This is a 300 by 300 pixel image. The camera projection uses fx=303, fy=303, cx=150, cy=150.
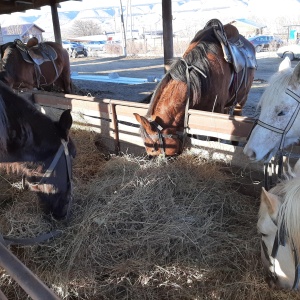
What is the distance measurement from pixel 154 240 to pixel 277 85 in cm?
161

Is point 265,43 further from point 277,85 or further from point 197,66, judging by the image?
point 277,85

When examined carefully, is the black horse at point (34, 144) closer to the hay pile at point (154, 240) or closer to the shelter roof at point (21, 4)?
the hay pile at point (154, 240)

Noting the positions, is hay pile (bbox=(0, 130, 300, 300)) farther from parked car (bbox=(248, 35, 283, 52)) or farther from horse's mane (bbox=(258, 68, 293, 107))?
parked car (bbox=(248, 35, 283, 52))

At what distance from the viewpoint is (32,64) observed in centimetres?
670

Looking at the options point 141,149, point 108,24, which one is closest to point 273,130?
point 141,149

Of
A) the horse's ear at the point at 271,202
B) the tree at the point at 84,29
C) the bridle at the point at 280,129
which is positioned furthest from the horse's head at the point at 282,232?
the tree at the point at 84,29

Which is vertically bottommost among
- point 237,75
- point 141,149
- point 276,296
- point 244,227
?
point 276,296

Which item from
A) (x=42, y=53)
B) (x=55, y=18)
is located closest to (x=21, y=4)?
(x=55, y=18)

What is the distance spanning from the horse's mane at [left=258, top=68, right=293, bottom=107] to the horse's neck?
107cm

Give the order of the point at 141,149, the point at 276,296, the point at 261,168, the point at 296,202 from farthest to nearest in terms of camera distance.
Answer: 1. the point at 141,149
2. the point at 261,168
3. the point at 276,296
4. the point at 296,202

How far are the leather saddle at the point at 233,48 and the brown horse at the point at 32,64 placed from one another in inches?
161

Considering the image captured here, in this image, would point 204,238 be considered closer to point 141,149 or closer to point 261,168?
point 261,168

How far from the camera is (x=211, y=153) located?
336cm

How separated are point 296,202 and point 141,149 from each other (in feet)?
8.60
